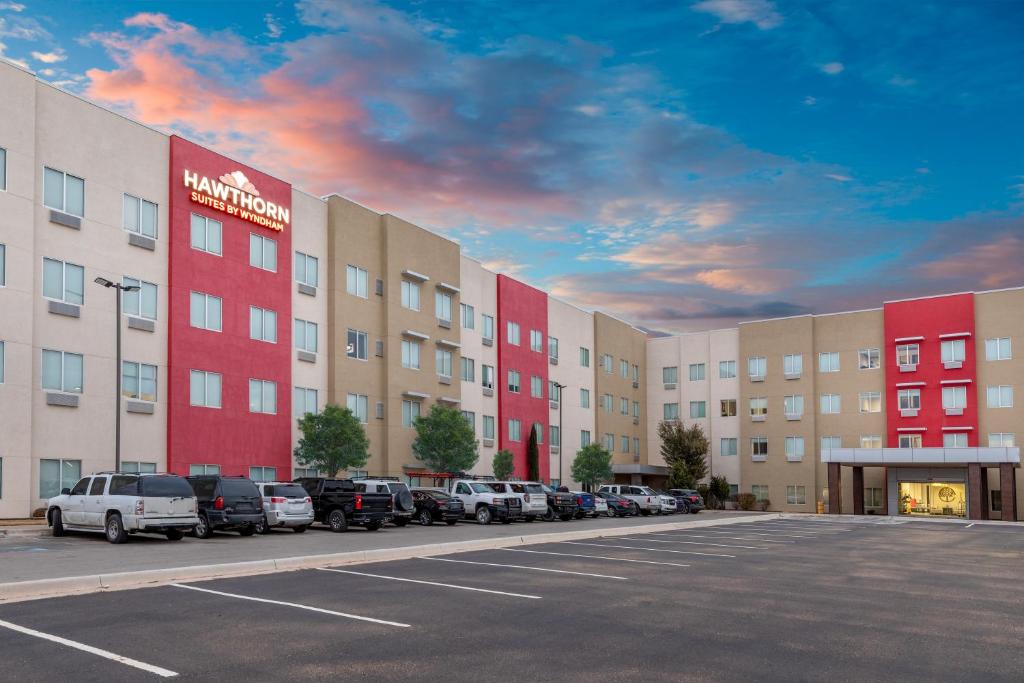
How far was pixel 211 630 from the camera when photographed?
11367mm

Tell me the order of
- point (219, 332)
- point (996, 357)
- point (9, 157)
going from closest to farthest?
1. point (9, 157)
2. point (219, 332)
3. point (996, 357)

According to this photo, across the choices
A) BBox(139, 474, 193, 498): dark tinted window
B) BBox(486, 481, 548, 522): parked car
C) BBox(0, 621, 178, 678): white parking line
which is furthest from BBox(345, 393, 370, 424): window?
BBox(0, 621, 178, 678): white parking line

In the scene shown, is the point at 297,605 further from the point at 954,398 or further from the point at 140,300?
the point at 954,398

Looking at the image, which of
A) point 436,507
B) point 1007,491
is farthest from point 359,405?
point 1007,491

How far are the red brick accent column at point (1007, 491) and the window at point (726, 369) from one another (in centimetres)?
2258

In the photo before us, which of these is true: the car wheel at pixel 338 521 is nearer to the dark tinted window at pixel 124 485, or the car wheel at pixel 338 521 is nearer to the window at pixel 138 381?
the dark tinted window at pixel 124 485

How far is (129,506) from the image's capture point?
965 inches

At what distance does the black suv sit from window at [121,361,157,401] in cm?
972

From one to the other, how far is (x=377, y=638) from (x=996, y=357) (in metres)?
64.5

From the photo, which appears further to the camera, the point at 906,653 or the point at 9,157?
the point at 9,157

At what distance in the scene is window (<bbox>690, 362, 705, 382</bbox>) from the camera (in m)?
79.8

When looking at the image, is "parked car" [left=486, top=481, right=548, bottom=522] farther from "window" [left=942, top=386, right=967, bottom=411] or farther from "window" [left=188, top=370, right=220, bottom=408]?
"window" [left=942, top=386, right=967, bottom=411]

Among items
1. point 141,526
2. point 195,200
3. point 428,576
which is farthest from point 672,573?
point 195,200

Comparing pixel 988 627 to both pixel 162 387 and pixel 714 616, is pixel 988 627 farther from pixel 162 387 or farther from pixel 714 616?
pixel 162 387
